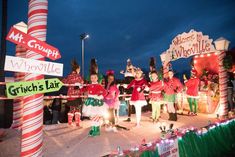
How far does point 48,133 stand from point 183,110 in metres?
6.85

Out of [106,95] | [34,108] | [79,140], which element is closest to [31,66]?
[34,108]

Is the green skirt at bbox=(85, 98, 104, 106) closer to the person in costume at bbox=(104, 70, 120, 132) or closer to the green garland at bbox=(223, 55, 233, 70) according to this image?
the person in costume at bbox=(104, 70, 120, 132)

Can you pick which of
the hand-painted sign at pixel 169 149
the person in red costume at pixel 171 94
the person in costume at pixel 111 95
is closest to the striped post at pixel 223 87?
the person in red costume at pixel 171 94

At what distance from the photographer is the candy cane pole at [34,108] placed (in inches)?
112

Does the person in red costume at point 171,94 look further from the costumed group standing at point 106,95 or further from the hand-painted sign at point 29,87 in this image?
the hand-painted sign at point 29,87

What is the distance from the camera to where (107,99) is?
6520 mm

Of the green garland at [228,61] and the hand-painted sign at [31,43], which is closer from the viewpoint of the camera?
the hand-painted sign at [31,43]

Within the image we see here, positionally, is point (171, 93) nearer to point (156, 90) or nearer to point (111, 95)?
point (156, 90)

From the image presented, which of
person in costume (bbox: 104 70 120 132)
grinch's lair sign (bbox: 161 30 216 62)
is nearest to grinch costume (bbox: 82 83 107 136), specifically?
person in costume (bbox: 104 70 120 132)

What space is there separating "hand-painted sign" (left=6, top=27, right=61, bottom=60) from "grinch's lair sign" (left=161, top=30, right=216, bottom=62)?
23.0 feet

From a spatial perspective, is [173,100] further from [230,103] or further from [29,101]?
[29,101]

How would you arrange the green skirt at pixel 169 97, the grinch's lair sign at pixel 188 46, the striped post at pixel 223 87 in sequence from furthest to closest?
the grinch's lair sign at pixel 188 46, the striped post at pixel 223 87, the green skirt at pixel 169 97

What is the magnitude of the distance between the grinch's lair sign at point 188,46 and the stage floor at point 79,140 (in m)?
3.73

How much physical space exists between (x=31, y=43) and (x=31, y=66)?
0.91 ft
